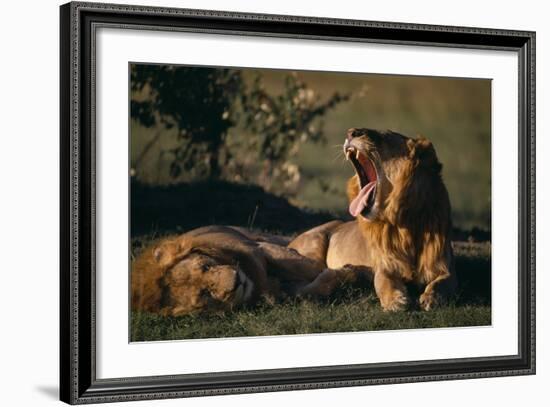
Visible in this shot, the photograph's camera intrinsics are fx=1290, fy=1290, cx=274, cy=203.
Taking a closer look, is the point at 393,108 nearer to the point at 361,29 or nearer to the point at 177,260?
the point at 361,29

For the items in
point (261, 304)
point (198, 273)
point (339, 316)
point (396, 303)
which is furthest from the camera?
point (396, 303)

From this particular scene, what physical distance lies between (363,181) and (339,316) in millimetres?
632

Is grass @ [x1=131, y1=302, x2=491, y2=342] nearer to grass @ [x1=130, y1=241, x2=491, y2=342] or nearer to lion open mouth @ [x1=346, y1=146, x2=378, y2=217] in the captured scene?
grass @ [x1=130, y1=241, x2=491, y2=342]

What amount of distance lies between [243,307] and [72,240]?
86 cm

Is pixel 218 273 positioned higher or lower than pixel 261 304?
higher

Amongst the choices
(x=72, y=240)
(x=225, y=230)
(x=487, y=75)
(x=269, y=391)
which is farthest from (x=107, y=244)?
(x=487, y=75)

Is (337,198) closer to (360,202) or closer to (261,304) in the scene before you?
(360,202)

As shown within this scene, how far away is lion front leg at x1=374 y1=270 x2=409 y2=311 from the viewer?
19.6 ft

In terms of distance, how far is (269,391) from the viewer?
18.8ft

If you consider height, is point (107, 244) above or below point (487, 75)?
below

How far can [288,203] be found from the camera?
5.87 meters

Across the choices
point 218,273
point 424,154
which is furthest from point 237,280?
point 424,154

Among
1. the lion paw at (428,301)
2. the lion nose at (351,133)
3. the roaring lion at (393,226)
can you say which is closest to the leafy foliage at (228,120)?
the lion nose at (351,133)

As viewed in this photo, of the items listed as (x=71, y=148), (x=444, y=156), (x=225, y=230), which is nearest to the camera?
(x=71, y=148)
